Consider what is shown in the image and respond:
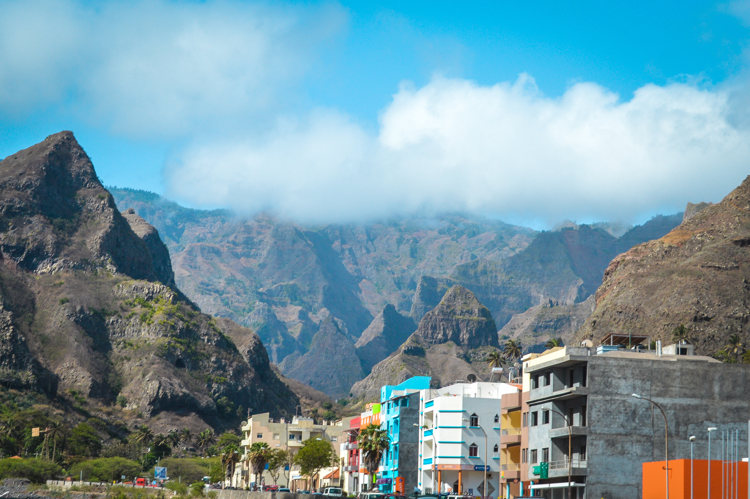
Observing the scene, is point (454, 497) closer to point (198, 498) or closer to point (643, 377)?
point (643, 377)

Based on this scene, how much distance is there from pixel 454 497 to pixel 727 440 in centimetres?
3023

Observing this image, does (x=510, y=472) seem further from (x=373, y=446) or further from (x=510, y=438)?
(x=373, y=446)

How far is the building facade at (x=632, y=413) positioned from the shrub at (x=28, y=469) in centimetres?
10529

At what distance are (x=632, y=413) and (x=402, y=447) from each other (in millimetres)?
56651

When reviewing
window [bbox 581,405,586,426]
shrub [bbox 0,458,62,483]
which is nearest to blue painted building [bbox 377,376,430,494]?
window [bbox 581,405,586,426]

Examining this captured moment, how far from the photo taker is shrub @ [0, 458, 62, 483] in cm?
17788

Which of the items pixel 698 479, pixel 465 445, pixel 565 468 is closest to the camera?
pixel 698 479

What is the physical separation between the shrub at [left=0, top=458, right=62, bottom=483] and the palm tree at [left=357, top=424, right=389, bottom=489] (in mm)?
61138

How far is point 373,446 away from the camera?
15600 cm

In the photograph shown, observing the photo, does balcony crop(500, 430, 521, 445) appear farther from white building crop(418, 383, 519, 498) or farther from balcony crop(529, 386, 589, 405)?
white building crop(418, 383, 519, 498)

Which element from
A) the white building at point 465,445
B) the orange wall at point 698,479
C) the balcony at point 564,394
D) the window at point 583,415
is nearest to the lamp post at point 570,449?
the window at point 583,415

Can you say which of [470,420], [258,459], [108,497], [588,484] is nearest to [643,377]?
[588,484]

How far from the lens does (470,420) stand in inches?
5566

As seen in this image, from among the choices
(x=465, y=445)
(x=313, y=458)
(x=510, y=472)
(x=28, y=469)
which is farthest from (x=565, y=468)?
(x=28, y=469)
